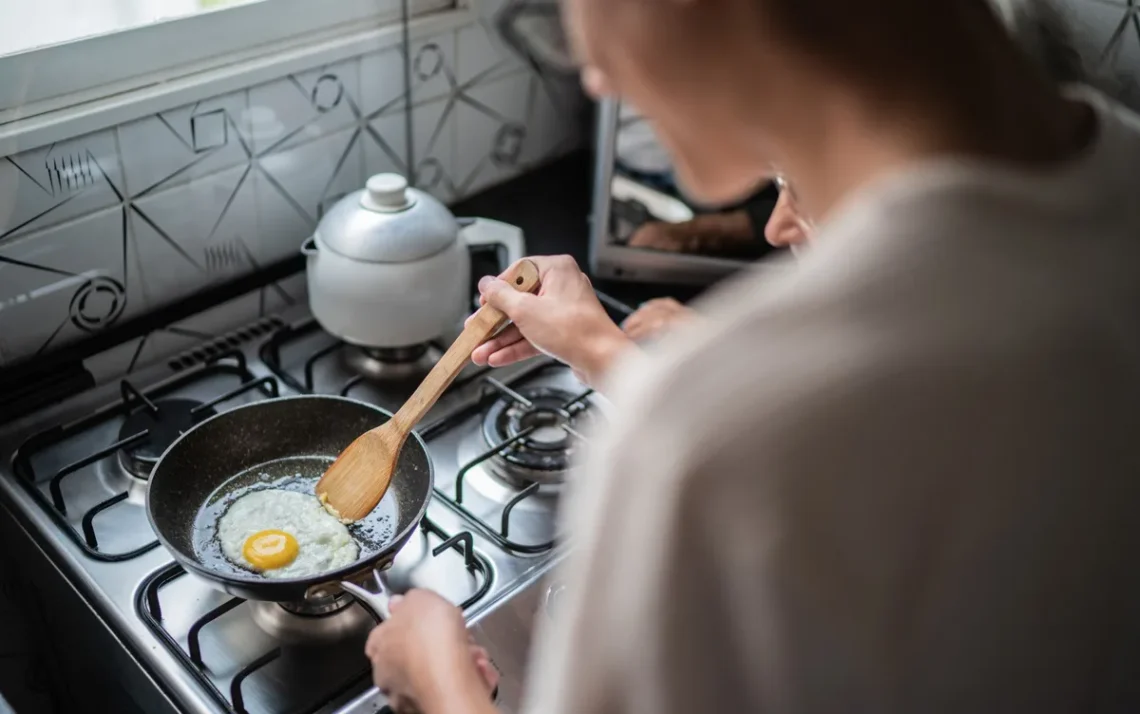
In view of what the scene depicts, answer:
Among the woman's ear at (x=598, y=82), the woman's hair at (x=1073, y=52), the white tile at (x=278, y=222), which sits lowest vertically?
the white tile at (x=278, y=222)

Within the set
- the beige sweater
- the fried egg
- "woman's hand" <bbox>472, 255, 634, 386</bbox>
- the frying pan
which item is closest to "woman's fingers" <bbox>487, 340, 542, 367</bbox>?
"woman's hand" <bbox>472, 255, 634, 386</bbox>

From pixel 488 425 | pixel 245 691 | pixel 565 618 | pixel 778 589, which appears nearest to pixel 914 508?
pixel 778 589

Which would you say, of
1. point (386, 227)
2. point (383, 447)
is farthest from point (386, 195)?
point (383, 447)

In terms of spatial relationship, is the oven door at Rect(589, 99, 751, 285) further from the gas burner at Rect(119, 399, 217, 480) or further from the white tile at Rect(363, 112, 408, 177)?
the gas burner at Rect(119, 399, 217, 480)

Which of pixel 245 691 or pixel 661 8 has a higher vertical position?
pixel 661 8

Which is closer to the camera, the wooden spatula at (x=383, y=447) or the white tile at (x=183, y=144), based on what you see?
the wooden spatula at (x=383, y=447)

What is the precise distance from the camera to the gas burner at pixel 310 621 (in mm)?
909

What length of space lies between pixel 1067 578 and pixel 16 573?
0.99 m

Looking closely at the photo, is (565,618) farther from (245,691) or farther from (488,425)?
(488,425)

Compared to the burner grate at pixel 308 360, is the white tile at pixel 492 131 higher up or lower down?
higher up

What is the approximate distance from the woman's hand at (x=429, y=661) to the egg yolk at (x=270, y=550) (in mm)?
204

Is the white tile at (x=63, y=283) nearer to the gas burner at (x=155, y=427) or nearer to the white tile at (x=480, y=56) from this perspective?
the gas burner at (x=155, y=427)

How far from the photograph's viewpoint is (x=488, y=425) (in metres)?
1.14

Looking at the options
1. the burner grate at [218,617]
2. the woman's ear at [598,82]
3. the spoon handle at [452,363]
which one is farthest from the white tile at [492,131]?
the woman's ear at [598,82]
